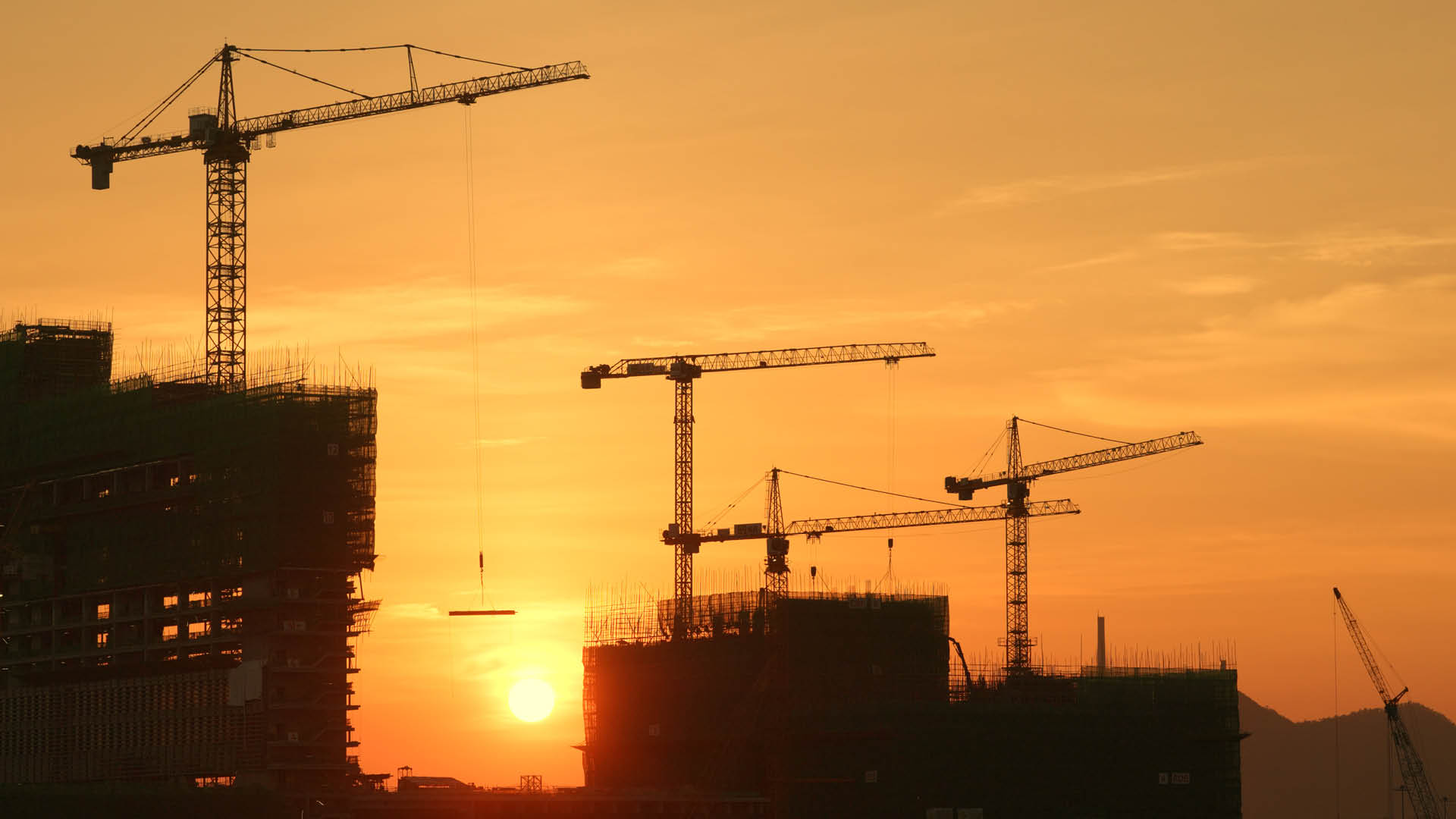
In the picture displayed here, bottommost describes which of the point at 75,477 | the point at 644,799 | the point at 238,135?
the point at 644,799

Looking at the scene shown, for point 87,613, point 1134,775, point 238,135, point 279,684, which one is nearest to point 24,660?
point 87,613

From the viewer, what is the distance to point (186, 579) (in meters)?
178

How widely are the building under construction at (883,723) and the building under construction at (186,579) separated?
28.0 metres

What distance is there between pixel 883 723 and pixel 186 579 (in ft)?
203

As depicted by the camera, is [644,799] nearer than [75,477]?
Yes

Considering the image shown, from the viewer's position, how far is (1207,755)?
179 meters

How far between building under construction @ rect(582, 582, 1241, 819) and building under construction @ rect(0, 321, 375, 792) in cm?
2802

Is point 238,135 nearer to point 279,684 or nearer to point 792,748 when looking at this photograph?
point 279,684

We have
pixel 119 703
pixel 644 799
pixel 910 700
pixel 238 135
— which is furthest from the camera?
pixel 238 135

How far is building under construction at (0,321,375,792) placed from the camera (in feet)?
562

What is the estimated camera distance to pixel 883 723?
168m

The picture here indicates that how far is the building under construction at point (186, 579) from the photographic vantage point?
562ft

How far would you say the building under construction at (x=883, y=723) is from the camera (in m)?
168

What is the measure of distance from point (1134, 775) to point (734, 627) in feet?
123
